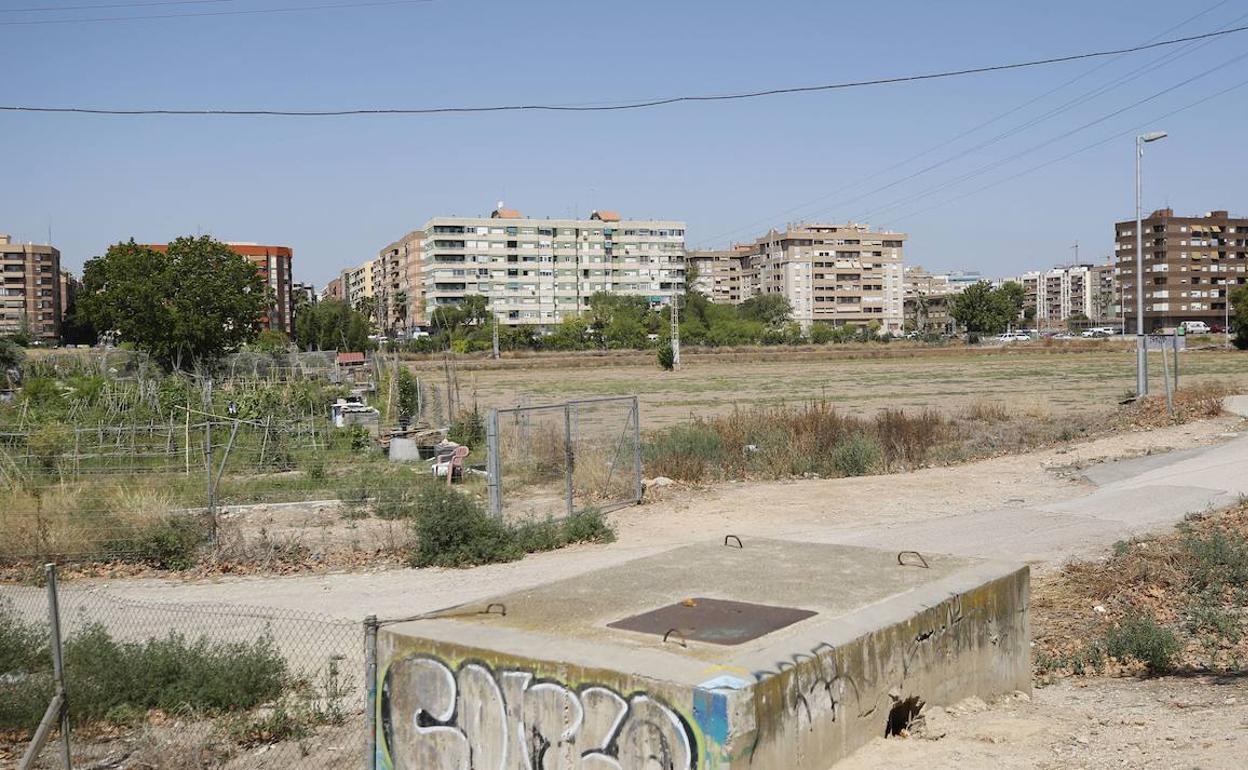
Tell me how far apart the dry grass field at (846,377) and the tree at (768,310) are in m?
56.1

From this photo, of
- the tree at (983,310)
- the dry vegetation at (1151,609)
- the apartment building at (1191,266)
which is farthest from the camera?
the apartment building at (1191,266)

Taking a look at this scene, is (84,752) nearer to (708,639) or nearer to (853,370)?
(708,639)

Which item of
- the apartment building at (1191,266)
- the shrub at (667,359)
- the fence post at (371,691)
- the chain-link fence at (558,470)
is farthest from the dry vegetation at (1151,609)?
the apartment building at (1191,266)

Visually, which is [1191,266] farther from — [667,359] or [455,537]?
[455,537]

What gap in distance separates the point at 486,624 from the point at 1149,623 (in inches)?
235

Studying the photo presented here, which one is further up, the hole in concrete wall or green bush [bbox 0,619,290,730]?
the hole in concrete wall

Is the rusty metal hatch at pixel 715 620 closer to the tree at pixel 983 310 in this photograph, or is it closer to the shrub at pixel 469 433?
the shrub at pixel 469 433

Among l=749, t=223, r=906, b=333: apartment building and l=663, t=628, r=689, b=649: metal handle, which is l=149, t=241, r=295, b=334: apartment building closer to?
l=749, t=223, r=906, b=333: apartment building

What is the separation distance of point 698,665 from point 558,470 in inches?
649

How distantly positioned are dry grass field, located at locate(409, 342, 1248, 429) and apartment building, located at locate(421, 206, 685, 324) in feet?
213

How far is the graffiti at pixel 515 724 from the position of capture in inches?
233

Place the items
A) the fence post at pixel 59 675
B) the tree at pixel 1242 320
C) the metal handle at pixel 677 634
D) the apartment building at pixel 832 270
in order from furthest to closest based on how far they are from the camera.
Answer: the apartment building at pixel 832 270
the tree at pixel 1242 320
the fence post at pixel 59 675
the metal handle at pixel 677 634

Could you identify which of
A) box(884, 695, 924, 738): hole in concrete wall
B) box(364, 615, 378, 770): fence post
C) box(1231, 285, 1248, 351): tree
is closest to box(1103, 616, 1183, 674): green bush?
box(884, 695, 924, 738): hole in concrete wall

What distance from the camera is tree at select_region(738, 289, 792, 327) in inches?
6722
